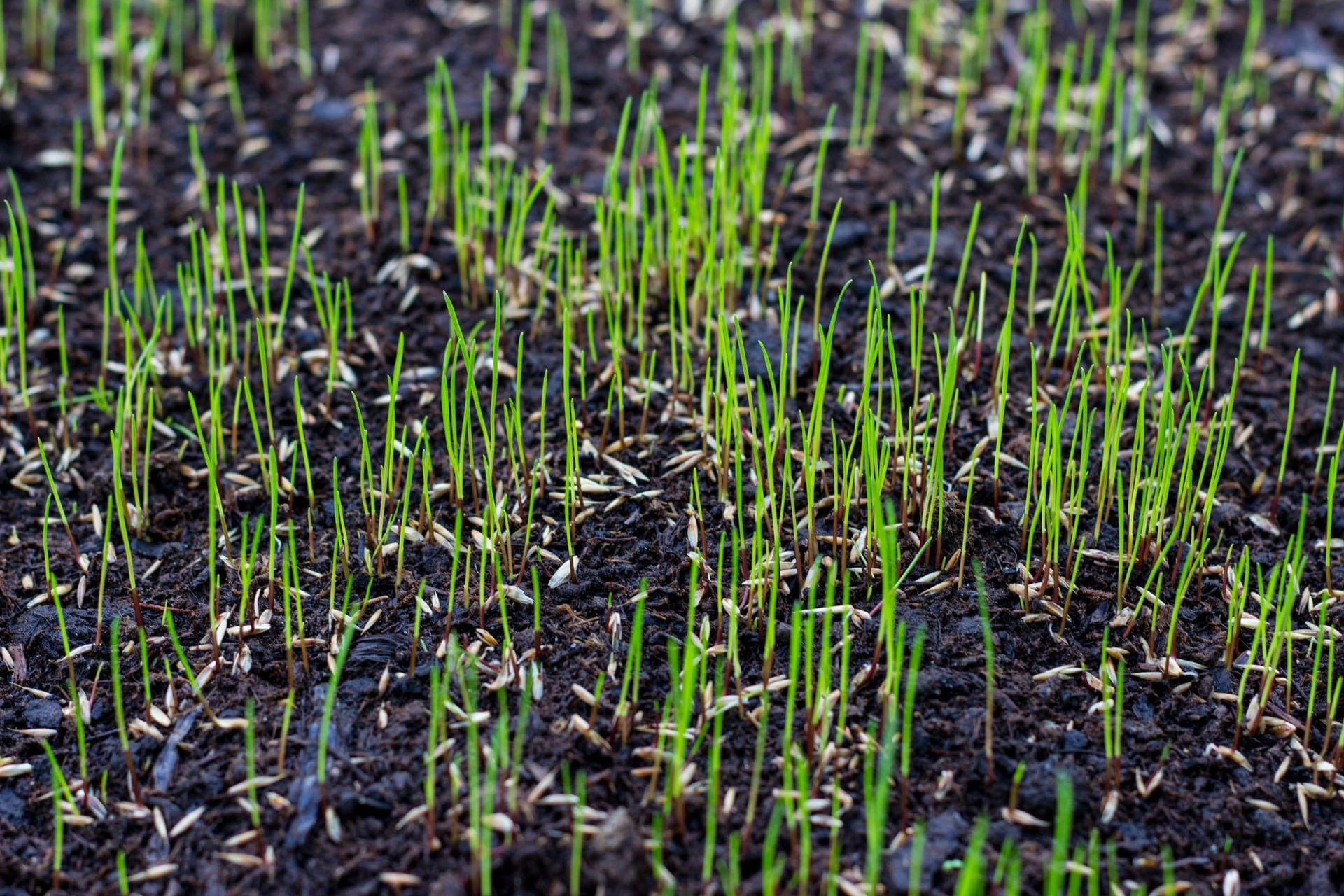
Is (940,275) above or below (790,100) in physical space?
below

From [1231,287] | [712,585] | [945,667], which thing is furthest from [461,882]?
[1231,287]

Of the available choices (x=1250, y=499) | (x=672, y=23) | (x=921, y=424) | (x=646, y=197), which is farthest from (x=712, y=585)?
(x=672, y=23)

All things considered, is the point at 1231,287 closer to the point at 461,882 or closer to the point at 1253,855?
the point at 1253,855

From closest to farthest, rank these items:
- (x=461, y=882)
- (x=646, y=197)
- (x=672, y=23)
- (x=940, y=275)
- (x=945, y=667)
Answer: (x=461, y=882) < (x=945, y=667) < (x=940, y=275) < (x=646, y=197) < (x=672, y=23)

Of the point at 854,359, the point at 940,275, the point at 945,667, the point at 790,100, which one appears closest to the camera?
the point at 945,667

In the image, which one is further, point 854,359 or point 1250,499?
point 854,359

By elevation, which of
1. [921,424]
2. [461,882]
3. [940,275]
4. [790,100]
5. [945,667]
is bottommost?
[461,882]
